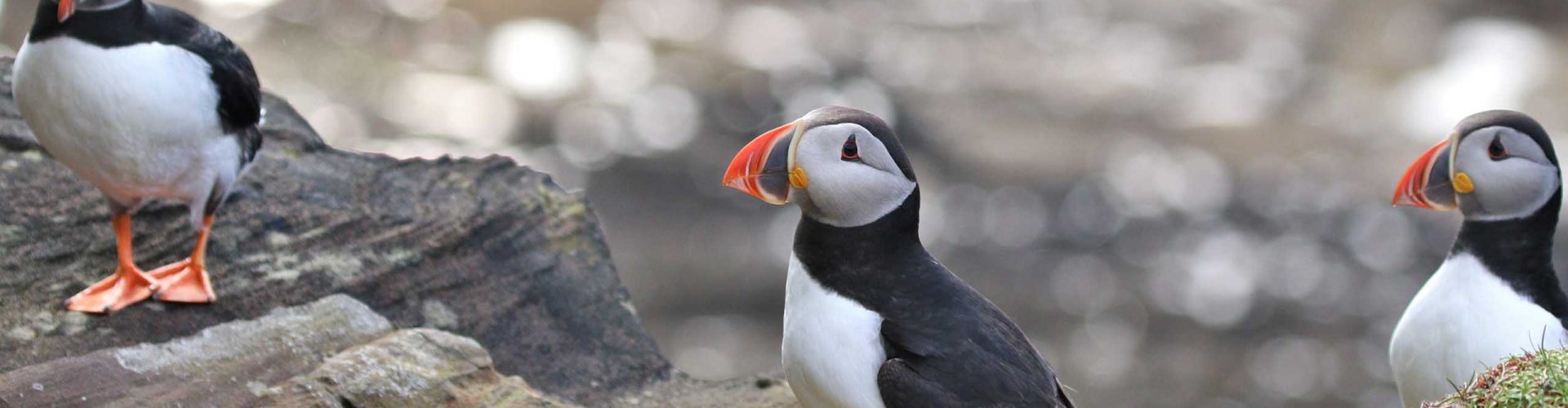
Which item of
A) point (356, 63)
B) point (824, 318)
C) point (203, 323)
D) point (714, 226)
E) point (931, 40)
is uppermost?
point (931, 40)

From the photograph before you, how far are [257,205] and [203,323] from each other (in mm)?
780

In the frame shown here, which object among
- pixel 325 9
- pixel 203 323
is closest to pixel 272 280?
pixel 203 323

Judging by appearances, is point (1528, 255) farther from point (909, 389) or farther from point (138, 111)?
point (138, 111)

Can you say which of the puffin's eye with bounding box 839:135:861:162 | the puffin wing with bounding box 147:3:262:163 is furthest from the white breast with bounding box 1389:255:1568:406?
the puffin wing with bounding box 147:3:262:163

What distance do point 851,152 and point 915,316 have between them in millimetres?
432

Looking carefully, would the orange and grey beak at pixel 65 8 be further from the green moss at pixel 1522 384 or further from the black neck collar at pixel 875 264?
the green moss at pixel 1522 384

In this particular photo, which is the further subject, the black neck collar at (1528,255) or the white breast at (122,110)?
the black neck collar at (1528,255)

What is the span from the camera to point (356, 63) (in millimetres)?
11617

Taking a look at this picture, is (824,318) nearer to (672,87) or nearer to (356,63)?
(672,87)

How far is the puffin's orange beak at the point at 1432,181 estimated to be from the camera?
4461mm

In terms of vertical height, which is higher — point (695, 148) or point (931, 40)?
point (931, 40)

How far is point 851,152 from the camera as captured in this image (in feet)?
11.4

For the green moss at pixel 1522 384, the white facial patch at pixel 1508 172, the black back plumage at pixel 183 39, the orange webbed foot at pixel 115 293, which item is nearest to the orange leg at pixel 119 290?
the orange webbed foot at pixel 115 293

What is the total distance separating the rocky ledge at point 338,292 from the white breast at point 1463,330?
6.61 feet
